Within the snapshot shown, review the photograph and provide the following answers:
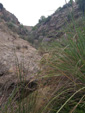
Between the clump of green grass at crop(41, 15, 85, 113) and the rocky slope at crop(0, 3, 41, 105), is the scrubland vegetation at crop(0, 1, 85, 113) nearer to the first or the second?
the clump of green grass at crop(41, 15, 85, 113)

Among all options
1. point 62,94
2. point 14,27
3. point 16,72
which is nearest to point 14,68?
point 16,72

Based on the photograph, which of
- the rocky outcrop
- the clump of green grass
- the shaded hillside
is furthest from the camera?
the shaded hillside

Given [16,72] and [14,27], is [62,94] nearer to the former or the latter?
[16,72]

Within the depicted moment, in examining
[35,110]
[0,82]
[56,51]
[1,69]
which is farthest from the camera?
[1,69]

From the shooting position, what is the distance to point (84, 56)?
1.04 metres

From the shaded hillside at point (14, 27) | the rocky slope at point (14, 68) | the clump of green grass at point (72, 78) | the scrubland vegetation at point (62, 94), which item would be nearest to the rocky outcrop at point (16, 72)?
the rocky slope at point (14, 68)

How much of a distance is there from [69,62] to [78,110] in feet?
1.55

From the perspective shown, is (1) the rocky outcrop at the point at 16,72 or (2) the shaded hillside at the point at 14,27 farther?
(2) the shaded hillside at the point at 14,27

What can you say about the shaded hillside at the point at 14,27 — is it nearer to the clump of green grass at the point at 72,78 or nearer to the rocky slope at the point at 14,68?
the rocky slope at the point at 14,68

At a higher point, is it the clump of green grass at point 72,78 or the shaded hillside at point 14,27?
the shaded hillside at point 14,27

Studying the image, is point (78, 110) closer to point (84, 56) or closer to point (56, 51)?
point (84, 56)

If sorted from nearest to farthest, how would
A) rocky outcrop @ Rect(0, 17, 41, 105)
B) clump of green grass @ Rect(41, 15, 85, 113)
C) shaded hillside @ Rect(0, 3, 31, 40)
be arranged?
clump of green grass @ Rect(41, 15, 85, 113)
rocky outcrop @ Rect(0, 17, 41, 105)
shaded hillside @ Rect(0, 3, 31, 40)

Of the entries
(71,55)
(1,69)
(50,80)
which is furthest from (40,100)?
(1,69)

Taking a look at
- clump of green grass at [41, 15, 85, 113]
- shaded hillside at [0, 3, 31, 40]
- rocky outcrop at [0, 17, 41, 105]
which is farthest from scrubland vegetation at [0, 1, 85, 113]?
shaded hillside at [0, 3, 31, 40]
